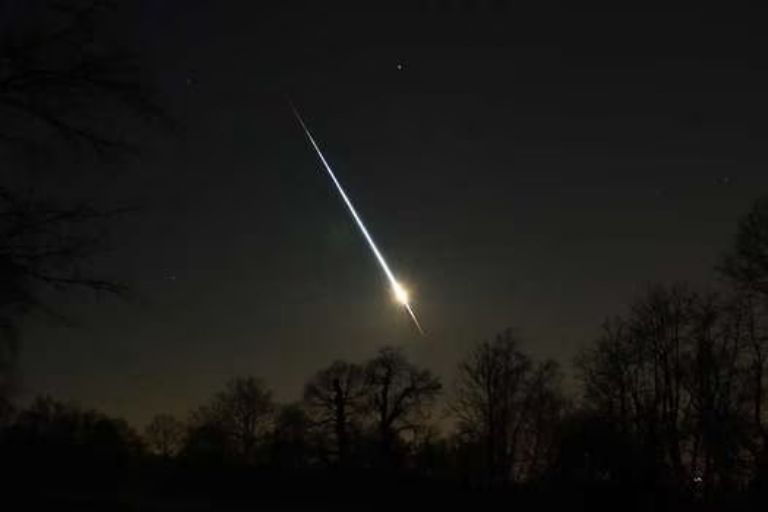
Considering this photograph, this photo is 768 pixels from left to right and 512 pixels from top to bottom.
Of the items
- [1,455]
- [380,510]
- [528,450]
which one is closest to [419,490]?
[380,510]

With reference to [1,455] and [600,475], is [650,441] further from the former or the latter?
[1,455]

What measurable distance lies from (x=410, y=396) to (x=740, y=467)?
31.8 meters

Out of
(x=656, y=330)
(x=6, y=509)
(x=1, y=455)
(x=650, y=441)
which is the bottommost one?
(x=6, y=509)

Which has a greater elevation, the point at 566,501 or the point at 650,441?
the point at 650,441

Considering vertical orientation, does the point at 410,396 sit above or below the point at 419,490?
above

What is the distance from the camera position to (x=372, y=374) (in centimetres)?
7381

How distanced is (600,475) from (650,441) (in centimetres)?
1462

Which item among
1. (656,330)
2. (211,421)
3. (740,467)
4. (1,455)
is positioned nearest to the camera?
(1,455)

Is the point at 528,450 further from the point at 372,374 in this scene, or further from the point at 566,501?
the point at 566,501

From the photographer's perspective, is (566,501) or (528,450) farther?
(528,450)

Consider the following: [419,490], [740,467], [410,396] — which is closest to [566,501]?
[419,490]

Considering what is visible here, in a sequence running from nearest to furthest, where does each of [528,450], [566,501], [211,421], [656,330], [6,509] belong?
[6,509], [566,501], [656,330], [528,450], [211,421]

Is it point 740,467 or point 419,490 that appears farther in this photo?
point 740,467

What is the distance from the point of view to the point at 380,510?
31203 mm
